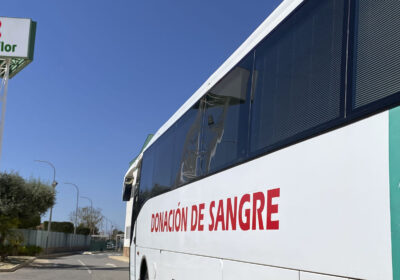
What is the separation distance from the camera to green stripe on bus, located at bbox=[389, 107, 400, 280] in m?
2.64

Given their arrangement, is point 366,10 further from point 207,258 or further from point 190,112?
point 190,112

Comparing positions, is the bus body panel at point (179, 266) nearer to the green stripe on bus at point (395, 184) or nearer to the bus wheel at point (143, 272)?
the bus wheel at point (143, 272)

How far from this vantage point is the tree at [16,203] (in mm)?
28297

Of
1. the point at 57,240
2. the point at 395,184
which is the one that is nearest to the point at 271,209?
the point at 395,184

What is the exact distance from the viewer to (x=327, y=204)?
11.0ft

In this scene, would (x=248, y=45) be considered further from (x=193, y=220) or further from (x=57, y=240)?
(x=57, y=240)

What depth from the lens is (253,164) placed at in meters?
4.70

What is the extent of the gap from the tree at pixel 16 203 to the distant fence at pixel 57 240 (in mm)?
2728

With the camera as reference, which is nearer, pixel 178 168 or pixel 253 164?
pixel 253 164

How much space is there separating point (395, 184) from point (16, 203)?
29035 mm

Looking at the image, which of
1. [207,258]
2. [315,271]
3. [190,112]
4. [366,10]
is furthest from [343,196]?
Answer: [190,112]

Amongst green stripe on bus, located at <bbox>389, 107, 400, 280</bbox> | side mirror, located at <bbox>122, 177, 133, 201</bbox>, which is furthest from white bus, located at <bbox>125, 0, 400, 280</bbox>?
side mirror, located at <bbox>122, 177, 133, 201</bbox>

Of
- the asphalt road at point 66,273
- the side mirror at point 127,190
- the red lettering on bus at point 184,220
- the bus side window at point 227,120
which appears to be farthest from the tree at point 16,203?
the bus side window at point 227,120

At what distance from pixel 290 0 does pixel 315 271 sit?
2.40 m
